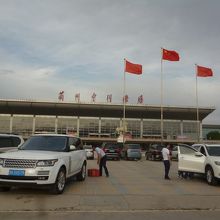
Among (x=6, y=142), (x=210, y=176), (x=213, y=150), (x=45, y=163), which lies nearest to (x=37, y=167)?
(x=45, y=163)

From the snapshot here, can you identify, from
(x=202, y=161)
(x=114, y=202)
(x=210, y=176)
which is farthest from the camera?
(x=202, y=161)

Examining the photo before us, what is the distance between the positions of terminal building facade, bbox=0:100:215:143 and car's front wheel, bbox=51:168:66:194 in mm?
79520

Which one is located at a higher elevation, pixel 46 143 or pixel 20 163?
pixel 46 143

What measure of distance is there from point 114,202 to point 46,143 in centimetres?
377

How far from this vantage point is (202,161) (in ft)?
53.1

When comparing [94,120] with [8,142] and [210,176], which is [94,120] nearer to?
[8,142]

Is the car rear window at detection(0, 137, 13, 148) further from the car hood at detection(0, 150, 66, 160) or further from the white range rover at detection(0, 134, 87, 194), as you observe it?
the car hood at detection(0, 150, 66, 160)

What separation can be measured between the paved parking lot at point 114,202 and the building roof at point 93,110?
7832 centimetres

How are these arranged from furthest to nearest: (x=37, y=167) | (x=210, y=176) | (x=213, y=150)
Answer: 1. (x=213, y=150)
2. (x=210, y=176)
3. (x=37, y=167)

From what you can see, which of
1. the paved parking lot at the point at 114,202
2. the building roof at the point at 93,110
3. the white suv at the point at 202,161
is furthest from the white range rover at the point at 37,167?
the building roof at the point at 93,110

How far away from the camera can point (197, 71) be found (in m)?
48.8

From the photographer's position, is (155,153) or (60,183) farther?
(155,153)

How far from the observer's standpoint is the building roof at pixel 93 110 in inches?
3632

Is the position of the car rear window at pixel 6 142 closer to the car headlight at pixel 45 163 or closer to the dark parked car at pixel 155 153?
the car headlight at pixel 45 163
